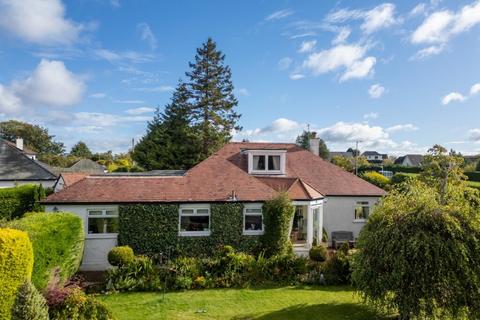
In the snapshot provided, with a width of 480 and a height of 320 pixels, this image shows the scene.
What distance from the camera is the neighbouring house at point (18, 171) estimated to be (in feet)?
114

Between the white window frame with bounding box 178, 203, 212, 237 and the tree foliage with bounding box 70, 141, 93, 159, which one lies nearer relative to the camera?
the white window frame with bounding box 178, 203, 212, 237

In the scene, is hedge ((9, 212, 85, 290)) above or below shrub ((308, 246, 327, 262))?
above

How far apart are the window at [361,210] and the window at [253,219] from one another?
8.80 m

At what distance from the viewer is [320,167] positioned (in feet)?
89.0

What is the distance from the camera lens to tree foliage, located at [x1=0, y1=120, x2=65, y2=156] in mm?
87312

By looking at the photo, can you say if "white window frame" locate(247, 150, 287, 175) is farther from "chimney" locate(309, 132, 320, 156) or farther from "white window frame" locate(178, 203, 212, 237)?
"chimney" locate(309, 132, 320, 156)

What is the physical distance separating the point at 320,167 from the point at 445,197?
15.1m

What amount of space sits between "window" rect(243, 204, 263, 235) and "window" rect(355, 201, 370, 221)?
8.80m

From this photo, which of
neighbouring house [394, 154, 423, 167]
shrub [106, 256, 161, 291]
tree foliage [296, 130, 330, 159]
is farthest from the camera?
neighbouring house [394, 154, 423, 167]

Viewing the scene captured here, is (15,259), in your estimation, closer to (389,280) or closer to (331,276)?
(389,280)

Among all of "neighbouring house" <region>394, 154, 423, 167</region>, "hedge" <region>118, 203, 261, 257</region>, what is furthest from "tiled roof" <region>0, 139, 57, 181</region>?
"neighbouring house" <region>394, 154, 423, 167</region>

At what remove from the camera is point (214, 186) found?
67.9ft

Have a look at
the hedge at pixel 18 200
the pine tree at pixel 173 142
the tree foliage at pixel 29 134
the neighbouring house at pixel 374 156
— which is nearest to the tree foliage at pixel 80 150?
the tree foliage at pixel 29 134

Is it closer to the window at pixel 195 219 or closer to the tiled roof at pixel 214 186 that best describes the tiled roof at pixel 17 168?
the tiled roof at pixel 214 186
